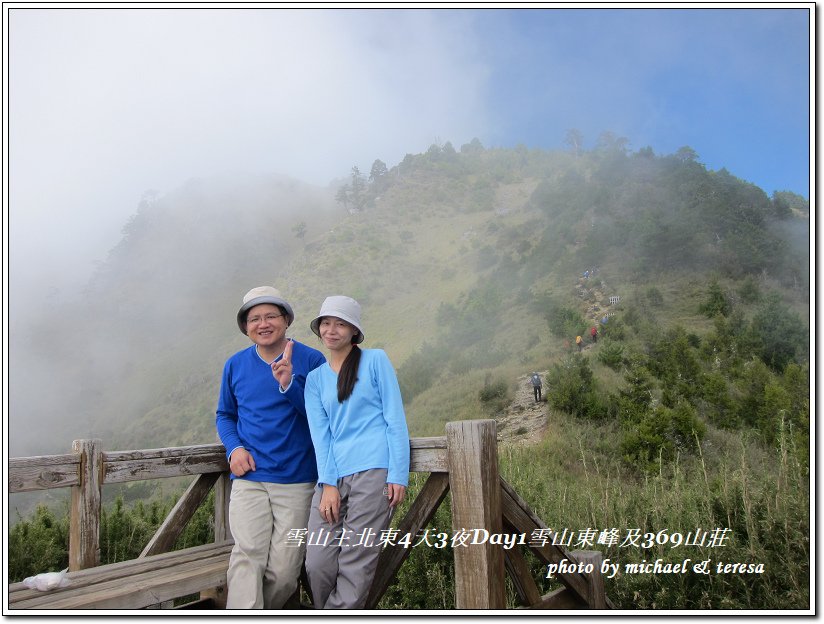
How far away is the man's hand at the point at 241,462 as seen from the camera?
293 centimetres

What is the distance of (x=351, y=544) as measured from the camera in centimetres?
263

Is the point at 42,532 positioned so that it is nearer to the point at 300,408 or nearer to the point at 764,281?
the point at 300,408

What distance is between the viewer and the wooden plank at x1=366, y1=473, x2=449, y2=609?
9.07 ft

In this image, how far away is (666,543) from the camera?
414 centimetres

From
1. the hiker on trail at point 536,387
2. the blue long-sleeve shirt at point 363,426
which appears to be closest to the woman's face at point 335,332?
the blue long-sleeve shirt at point 363,426

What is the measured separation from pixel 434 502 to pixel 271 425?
2.53ft

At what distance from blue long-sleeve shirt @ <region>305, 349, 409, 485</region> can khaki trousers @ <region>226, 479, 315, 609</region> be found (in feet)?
1.03

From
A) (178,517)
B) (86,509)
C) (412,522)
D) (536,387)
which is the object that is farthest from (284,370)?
(536,387)

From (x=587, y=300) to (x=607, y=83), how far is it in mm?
37586

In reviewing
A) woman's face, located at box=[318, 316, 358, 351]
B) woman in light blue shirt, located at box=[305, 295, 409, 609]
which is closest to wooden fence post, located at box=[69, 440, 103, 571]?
woman in light blue shirt, located at box=[305, 295, 409, 609]

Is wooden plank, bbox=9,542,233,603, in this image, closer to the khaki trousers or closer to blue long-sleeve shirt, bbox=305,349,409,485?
the khaki trousers

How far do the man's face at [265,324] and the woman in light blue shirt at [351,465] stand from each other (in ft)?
1.18
